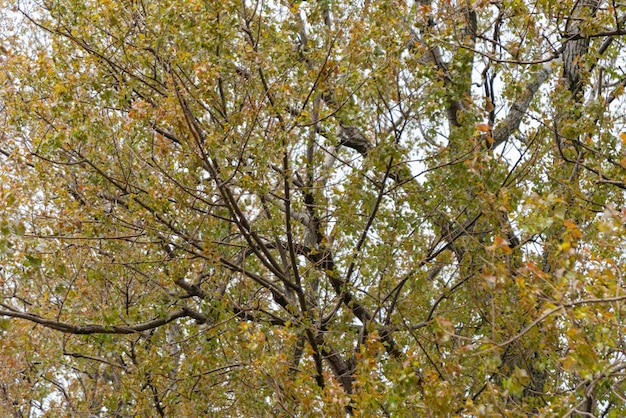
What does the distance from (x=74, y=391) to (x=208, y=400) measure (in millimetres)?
5464

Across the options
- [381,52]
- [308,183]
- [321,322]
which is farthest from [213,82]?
[321,322]

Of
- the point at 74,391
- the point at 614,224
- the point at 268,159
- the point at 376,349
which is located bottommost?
the point at 614,224

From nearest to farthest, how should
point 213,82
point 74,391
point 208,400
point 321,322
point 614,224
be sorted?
point 614,224
point 213,82
point 321,322
point 208,400
point 74,391

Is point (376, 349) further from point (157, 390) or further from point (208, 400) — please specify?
point (157, 390)

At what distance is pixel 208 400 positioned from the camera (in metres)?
8.52

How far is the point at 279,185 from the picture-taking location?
27.5 feet

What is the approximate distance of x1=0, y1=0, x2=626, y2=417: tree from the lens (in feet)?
22.0

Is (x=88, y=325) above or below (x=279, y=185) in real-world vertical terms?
below

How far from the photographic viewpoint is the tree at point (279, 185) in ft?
22.0

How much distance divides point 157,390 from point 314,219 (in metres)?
2.70

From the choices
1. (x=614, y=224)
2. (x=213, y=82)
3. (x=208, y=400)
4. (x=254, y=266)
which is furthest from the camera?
(x=254, y=266)

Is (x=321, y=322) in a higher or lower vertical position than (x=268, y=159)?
lower

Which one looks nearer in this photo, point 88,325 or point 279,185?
point 88,325

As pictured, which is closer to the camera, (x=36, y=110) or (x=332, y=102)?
(x=36, y=110)
